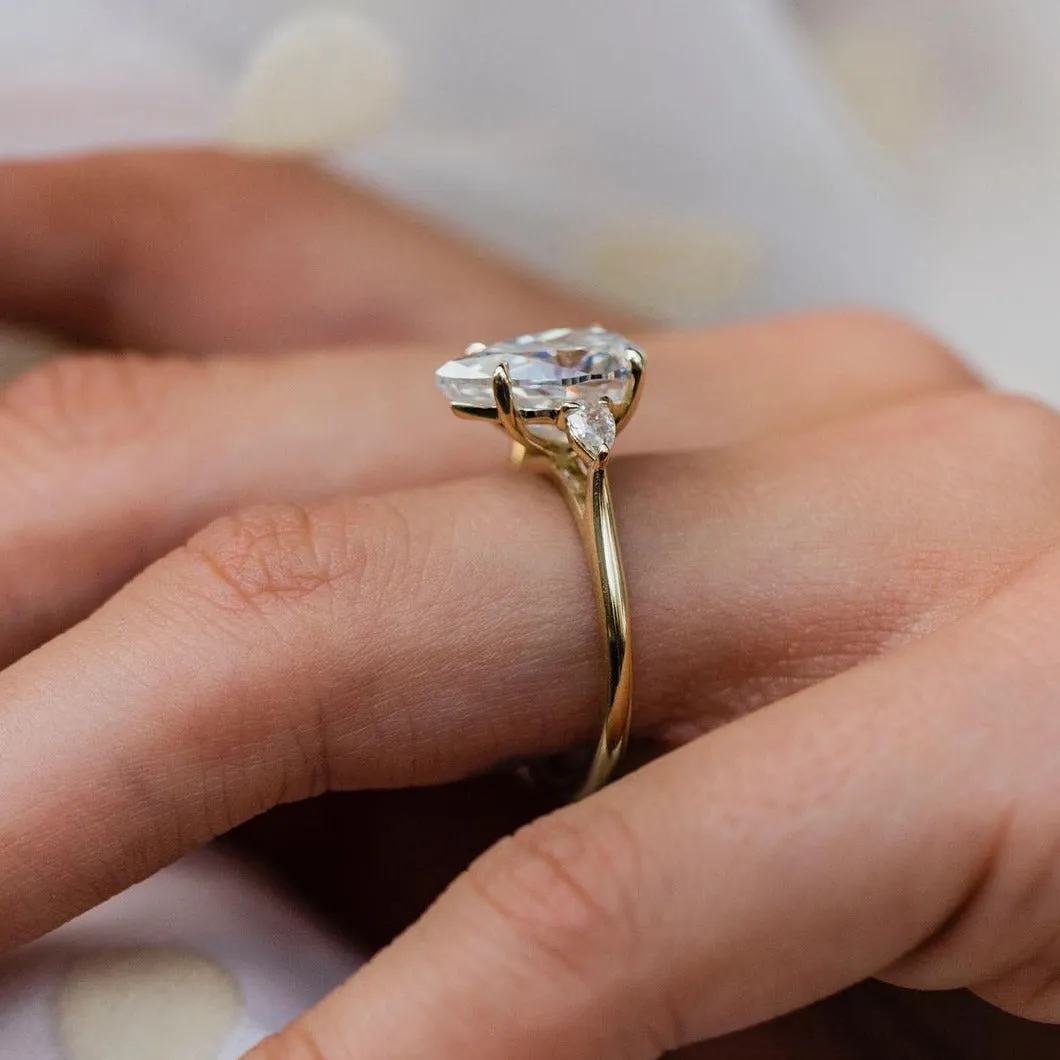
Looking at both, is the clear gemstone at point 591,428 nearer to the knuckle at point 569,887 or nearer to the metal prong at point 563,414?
the metal prong at point 563,414

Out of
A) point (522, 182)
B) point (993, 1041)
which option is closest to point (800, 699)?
point (993, 1041)

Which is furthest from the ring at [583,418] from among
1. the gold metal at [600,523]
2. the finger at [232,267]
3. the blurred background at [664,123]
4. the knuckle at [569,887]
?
the blurred background at [664,123]

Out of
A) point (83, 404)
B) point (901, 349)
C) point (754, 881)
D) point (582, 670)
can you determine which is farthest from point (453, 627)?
point (901, 349)

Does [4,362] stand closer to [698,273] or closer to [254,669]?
[254,669]

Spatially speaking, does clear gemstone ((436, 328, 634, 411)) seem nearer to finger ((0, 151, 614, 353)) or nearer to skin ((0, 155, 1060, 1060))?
skin ((0, 155, 1060, 1060))

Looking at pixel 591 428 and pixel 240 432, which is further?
pixel 240 432

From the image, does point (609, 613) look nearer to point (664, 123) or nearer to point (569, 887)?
point (569, 887)

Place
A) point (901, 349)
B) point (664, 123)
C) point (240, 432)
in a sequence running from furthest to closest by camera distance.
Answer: point (664, 123) → point (901, 349) → point (240, 432)
